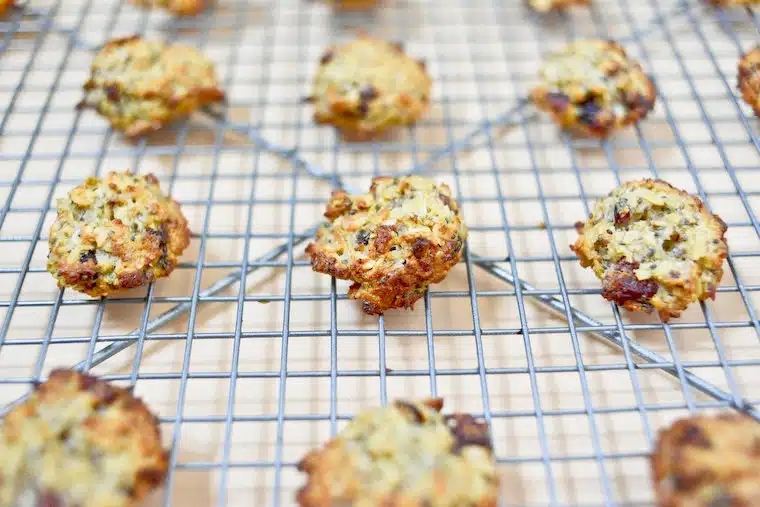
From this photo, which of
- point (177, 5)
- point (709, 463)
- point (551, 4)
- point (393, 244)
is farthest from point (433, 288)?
point (177, 5)

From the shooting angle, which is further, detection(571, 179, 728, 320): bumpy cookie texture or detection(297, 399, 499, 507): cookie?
detection(571, 179, 728, 320): bumpy cookie texture

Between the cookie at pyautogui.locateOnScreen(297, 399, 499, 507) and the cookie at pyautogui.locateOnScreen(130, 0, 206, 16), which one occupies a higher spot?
the cookie at pyautogui.locateOnScreen(130, 0, 206, 16)

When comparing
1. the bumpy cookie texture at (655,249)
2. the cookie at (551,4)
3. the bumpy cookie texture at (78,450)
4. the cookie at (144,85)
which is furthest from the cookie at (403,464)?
the cookie at (551,4)

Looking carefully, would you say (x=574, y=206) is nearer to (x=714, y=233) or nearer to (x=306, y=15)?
(x=714, y=233)

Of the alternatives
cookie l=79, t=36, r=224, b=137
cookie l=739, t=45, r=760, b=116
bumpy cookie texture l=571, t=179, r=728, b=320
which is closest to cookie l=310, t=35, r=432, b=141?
cookie l=79, t=36, r=224, b=137

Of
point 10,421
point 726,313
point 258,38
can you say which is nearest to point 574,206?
point 726,313

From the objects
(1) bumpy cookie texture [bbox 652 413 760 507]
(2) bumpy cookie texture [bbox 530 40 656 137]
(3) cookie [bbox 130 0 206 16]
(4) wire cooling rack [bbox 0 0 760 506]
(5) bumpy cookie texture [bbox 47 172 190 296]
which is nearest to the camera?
(1) bumpy cookie texture [bbox 652 413 760 507]

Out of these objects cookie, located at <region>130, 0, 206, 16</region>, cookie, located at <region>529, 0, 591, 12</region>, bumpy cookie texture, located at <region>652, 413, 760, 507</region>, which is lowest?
bumpy cookie texture, located at <region>652, 413, 760, 507</region>

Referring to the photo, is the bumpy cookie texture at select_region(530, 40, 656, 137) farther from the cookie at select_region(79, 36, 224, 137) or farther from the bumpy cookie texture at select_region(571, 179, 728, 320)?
the cookie at select_region(79, 36, 224, 137)
